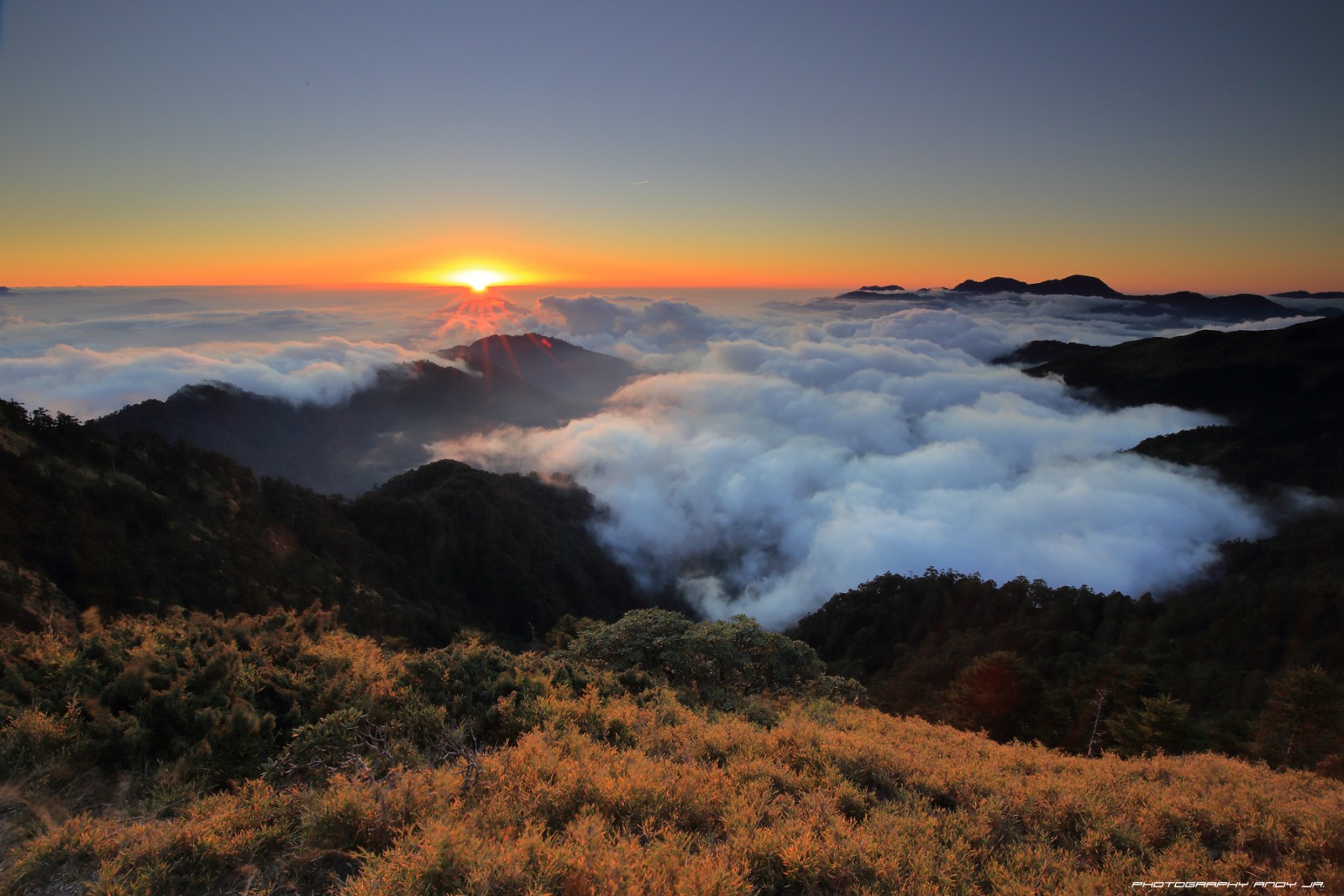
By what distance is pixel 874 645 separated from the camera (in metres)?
72.5

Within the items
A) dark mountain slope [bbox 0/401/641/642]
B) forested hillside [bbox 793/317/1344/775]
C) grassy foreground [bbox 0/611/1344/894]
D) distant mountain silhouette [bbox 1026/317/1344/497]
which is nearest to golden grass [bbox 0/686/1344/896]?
grassy foreground [bbox 0/611/1344/894]

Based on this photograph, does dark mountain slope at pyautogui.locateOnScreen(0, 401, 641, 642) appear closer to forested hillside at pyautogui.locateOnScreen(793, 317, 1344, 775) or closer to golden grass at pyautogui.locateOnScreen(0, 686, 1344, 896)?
golden grass at pyautogui.locateOnScreen(0, 686, 1344, 896)

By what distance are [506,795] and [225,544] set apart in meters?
44.8

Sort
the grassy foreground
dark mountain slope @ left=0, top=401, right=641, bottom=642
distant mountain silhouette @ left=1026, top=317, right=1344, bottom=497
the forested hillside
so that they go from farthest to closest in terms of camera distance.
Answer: distant mountain silhouette @ left=1026, top=317, right=1344, bottom=497
dark mountain slope @ left=0, top=401, right=641, bottom=642
the forested hillside
the grassy foreground

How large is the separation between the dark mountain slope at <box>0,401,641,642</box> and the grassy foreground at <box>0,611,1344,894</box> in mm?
21851

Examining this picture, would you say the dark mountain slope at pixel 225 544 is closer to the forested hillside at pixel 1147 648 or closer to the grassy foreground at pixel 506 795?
the grassy foreground at pixel 506 795

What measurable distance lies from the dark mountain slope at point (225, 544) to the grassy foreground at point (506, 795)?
21851mm

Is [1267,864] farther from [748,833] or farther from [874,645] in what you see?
[874,645]

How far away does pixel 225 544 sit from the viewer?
3978cm

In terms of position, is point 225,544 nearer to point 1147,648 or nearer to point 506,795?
point 506,795

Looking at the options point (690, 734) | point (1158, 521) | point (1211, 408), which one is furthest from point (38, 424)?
point (1211, 408)

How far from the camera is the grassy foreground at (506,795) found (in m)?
4.73

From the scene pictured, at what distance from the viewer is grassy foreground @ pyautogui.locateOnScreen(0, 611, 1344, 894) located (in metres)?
4.73

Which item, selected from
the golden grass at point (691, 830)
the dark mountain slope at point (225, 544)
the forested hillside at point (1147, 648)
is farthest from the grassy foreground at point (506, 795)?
the dark mountain slope at point (225, 544)
